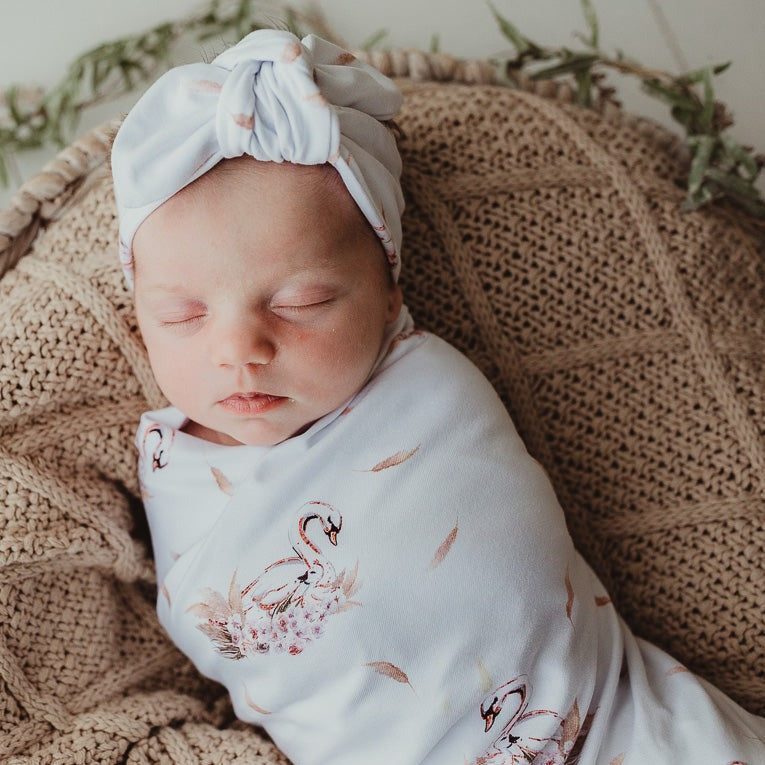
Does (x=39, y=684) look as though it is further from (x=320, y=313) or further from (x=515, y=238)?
(x=515, y=238)

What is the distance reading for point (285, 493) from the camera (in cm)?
113

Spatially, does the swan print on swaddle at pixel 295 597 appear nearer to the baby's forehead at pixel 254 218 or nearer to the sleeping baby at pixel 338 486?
the sleeping baby at pixel 338 486

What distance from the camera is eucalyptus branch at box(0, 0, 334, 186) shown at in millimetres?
1765

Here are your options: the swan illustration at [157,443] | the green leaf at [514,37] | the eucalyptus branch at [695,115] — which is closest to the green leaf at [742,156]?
the eucalyptus branch at [695,115]

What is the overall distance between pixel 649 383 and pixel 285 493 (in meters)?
0.62

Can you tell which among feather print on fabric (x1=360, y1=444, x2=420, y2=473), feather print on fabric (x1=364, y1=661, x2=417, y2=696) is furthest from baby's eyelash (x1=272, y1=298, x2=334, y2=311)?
feather print on fabric (x1=364, y1=661, x2=417, y2=696)

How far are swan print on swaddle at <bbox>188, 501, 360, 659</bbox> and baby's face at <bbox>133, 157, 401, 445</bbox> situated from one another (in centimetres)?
14

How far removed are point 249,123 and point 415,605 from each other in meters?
0.61

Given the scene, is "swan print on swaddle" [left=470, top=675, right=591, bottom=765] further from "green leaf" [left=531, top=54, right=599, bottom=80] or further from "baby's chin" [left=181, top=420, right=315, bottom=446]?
"green leaf" [left=531, top=54, right=599, bottom=80]

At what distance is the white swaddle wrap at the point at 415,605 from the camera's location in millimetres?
1072

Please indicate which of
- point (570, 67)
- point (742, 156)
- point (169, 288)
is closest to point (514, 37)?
point (570, 67)

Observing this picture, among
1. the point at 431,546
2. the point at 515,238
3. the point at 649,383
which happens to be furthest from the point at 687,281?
the point at 431,546

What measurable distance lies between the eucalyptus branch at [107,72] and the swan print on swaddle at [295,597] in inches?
43.0

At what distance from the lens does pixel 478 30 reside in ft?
6.40
